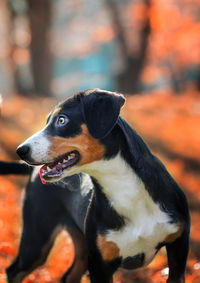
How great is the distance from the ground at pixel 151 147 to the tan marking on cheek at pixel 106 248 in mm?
1717

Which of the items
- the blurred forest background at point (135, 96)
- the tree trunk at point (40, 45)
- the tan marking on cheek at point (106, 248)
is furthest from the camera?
the tree trunk at point (40, 45)

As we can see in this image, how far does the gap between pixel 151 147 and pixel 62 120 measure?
8.29 meters

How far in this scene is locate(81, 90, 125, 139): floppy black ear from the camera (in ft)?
11.5

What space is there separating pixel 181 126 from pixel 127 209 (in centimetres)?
959

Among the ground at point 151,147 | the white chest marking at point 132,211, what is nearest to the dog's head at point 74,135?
the white chest marking at point 132,211

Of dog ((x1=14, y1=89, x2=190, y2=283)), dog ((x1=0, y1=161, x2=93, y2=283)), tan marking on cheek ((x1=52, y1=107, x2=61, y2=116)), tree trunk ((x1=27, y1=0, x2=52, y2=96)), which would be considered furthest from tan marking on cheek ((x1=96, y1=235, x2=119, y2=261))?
tree trunk ((x1=27, y1=0, x2=52, y2=96))

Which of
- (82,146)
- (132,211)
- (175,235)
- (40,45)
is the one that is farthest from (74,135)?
(40,45)

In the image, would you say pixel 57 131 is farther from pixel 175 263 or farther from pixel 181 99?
pixel 181 99

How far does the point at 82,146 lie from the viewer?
11.7ft

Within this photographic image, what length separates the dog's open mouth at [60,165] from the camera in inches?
141

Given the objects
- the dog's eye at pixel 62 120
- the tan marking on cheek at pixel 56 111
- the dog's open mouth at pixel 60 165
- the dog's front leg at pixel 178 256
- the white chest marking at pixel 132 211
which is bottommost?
the dog's front leg at pixel 178 256

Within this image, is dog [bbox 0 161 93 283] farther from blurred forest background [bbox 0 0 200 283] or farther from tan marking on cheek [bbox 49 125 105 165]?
Answer: blurred forest background [bbox 0 0 200 283]

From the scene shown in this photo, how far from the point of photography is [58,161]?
363 cm

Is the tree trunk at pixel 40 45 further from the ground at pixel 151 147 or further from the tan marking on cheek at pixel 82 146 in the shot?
the tan marking on cheek at pixel 82 146
